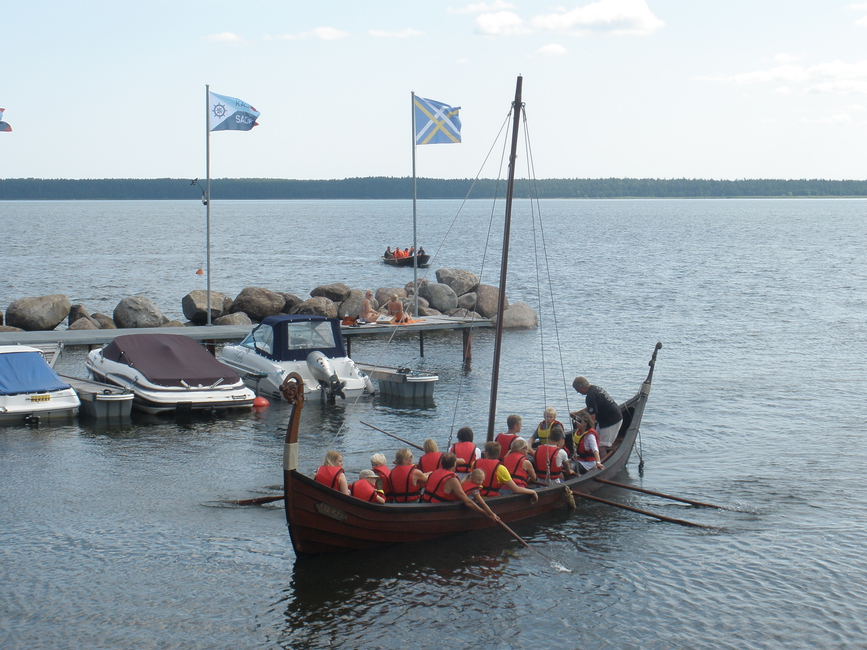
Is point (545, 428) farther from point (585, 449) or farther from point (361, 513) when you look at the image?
point (361, 513)

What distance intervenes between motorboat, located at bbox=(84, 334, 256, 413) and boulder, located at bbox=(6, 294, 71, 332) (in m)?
13.3

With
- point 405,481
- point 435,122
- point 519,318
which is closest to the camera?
point 405,481

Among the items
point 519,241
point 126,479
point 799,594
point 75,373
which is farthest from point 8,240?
point 799,594

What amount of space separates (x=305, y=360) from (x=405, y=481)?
10695mm

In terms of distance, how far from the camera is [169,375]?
21219 millimetres

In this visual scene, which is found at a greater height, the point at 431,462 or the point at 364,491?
the point at 431,462

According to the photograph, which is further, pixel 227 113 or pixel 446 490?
pixel 227 113

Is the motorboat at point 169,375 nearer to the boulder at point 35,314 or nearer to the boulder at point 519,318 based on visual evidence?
the boulder at point 35,314

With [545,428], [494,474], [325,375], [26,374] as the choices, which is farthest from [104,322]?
[494,474]

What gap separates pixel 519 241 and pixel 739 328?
94454 mm

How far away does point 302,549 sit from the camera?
41.0ft

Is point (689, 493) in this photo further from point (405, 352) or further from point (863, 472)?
point (405, 352)

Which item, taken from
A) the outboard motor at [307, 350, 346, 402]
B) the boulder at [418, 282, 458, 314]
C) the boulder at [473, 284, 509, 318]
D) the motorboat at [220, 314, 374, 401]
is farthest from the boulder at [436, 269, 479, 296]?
the outboard motor at [307, 350, 346, 402]

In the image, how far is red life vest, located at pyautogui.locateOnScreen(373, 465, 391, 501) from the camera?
13.1 m
